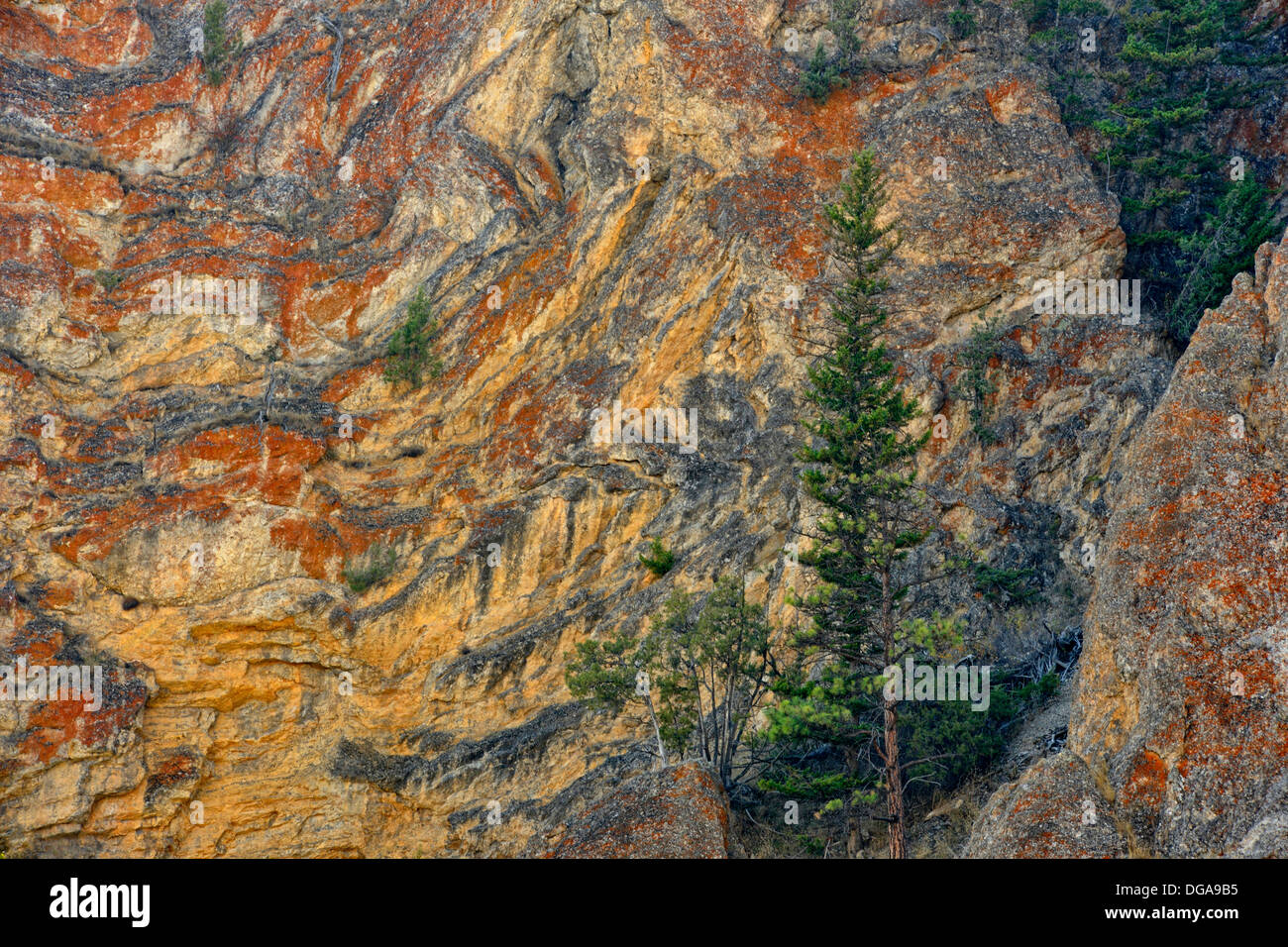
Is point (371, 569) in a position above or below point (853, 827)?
above

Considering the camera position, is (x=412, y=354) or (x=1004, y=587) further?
→ (x=412, y=354)

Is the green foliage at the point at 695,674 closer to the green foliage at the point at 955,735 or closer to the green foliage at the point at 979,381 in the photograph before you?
the green foliage at the point at 955,735

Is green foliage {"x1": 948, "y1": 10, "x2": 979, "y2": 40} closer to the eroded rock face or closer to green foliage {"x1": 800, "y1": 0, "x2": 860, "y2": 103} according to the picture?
green foliage {"x1": 800, "y1": 0, "x2": 860, "y2": 103}

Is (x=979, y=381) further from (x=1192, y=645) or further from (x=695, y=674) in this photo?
(x=1192, y=645)

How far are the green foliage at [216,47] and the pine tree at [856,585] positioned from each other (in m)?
30.6

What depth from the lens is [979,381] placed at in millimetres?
34375

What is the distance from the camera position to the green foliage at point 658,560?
3412 centimetres

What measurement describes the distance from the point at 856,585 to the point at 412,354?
20533mm

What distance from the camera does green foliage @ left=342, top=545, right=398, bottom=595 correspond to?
122ft

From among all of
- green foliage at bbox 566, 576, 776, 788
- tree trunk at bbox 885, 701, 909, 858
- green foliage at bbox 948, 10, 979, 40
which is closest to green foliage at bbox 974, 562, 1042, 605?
green foliage at bbox 566, 576, 776, 788

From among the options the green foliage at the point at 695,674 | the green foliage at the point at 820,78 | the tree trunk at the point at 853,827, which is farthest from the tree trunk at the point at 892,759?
the green foliage at the point at 820,78

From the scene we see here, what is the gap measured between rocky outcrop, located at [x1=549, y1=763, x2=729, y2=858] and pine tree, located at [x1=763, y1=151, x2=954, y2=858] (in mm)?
1758

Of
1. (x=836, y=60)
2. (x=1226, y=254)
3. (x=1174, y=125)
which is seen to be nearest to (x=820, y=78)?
(x=836, y=60)
